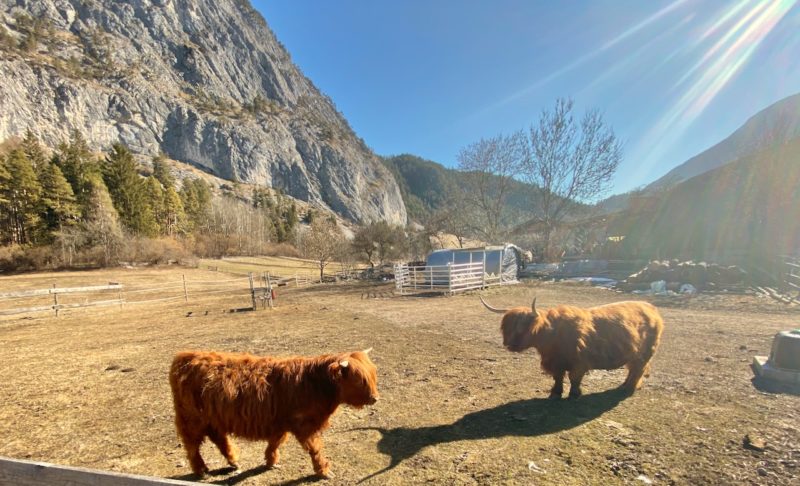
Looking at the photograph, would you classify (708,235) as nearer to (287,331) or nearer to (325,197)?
(287,331)

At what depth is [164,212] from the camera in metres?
57.4

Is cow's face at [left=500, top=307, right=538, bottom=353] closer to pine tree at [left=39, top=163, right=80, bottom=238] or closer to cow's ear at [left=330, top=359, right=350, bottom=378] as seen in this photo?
cow's ear at [left=330, top=359, right=350, bottom=378]

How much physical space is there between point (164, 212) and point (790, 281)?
71899mm

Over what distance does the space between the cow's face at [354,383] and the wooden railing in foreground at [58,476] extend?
5.61ft

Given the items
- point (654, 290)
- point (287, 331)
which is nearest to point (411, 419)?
point (287, 331)

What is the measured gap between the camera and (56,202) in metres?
39.9

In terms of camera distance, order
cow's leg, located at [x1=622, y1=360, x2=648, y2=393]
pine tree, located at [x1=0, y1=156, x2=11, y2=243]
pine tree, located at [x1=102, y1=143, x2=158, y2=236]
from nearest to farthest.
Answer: cow's leg, located at [x1=622, y1=360, x2=648, y2=393], pine tree, located at [x1=0, y1=156, x2=11, y2=243], pine tree, located at [x1=102, y1=143, x2=158, y2=236]

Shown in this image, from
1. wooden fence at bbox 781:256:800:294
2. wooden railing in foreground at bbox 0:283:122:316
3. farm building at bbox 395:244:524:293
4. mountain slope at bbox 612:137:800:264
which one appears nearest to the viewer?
wooden fence at bbox 781:256:800:294

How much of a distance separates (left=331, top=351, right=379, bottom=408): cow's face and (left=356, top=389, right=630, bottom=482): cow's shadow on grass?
812mm

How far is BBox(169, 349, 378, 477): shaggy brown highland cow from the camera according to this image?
3.33 metres

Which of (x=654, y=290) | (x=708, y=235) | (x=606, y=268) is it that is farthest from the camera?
(x=606, y=268)

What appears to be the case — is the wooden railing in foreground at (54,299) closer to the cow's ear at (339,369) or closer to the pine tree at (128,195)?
the cow's ear at (339,369)

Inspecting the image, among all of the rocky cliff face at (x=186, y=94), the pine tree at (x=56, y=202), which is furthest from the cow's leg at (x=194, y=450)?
the rocky cliff face at (x=186, y=94)

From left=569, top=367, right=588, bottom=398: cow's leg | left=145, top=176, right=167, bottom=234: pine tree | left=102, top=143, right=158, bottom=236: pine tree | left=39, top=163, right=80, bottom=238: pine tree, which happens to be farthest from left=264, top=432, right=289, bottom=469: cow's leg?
left=145, top=176, right=167, bottom=234: pine tree
